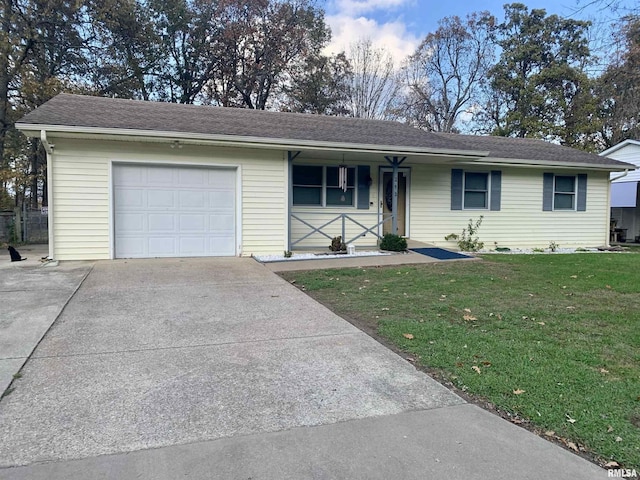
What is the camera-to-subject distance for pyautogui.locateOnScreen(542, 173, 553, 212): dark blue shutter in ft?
45.1

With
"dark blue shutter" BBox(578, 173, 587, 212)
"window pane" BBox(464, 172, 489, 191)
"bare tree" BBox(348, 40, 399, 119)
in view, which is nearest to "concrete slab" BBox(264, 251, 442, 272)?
"window pane" BBox(464, 172, 489, 191)

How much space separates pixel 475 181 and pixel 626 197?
898cm

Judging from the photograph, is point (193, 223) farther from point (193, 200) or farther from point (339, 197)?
point (339, 197)

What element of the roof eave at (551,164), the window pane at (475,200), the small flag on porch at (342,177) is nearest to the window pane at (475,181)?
the window pane at (475,200)

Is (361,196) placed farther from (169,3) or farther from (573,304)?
(169,3)

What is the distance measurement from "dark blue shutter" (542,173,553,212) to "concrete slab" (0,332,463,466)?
1188cm

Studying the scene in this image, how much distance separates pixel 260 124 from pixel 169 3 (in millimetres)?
16241

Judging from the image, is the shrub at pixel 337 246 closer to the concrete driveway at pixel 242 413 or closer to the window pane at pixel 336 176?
the window pane at pixel 336 176

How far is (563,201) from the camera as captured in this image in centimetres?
1409

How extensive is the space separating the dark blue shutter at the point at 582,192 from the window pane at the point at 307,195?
8.78 meters

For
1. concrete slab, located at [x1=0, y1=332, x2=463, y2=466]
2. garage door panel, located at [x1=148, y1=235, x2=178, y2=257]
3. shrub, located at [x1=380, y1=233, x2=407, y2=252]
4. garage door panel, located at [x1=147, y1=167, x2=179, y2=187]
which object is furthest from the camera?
shrub, located at [x1=380, y1=233, x2=407, y2=252]

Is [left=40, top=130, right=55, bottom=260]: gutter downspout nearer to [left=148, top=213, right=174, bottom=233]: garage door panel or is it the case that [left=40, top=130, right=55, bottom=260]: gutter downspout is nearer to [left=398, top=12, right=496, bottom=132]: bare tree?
[left=148, top=213, right=174, bottom=233]: garage door panel

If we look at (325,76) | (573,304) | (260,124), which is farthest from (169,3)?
(573,304)

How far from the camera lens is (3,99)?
16734 mm
